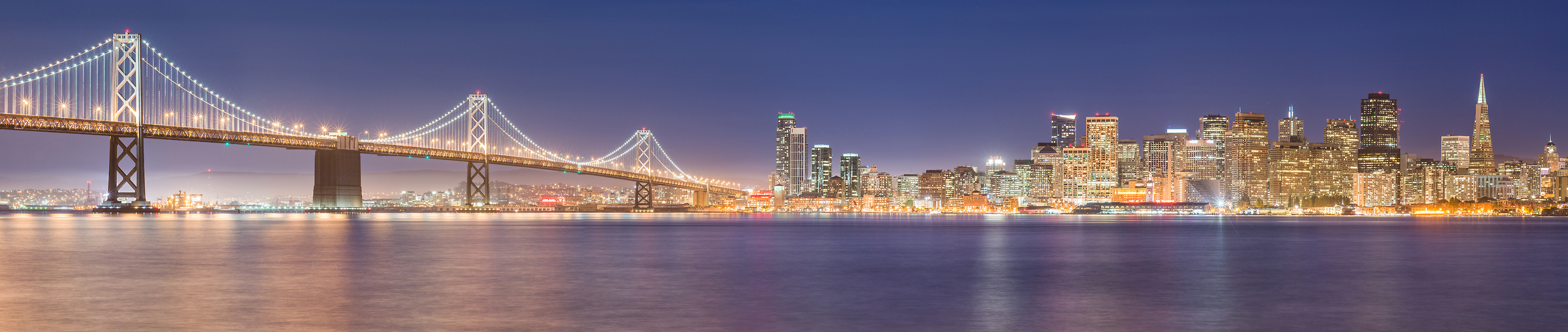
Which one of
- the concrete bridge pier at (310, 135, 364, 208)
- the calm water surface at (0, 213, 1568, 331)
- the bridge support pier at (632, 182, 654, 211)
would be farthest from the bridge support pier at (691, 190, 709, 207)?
the calm water surface at (0, 213, 1568, 331)

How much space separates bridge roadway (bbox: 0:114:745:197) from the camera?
63.5m

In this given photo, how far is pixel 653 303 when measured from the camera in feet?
54.6

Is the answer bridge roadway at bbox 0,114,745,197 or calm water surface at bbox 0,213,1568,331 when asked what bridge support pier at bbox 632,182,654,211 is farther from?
calm water surface at bbox 0,213,1568,331

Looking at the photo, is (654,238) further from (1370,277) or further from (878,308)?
(878,308)

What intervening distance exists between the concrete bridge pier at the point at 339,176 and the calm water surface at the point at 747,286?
154ft

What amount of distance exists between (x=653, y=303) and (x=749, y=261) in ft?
40.6

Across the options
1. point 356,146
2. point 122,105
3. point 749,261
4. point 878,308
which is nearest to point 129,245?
point 749,261

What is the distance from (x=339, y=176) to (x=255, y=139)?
1196 cm

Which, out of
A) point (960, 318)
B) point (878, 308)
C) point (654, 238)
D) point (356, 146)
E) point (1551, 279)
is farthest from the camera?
point (356, 146)

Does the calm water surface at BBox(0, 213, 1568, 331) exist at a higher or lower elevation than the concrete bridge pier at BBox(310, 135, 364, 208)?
lower

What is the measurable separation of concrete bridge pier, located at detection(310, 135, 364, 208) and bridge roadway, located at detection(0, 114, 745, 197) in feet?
2.88

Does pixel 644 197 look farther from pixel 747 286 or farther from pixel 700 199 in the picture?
pixel 747 286

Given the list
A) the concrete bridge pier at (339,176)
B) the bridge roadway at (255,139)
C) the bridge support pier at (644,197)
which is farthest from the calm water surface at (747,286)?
the bridge support pier at (644,197)

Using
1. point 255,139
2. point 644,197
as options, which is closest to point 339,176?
point 255,139
